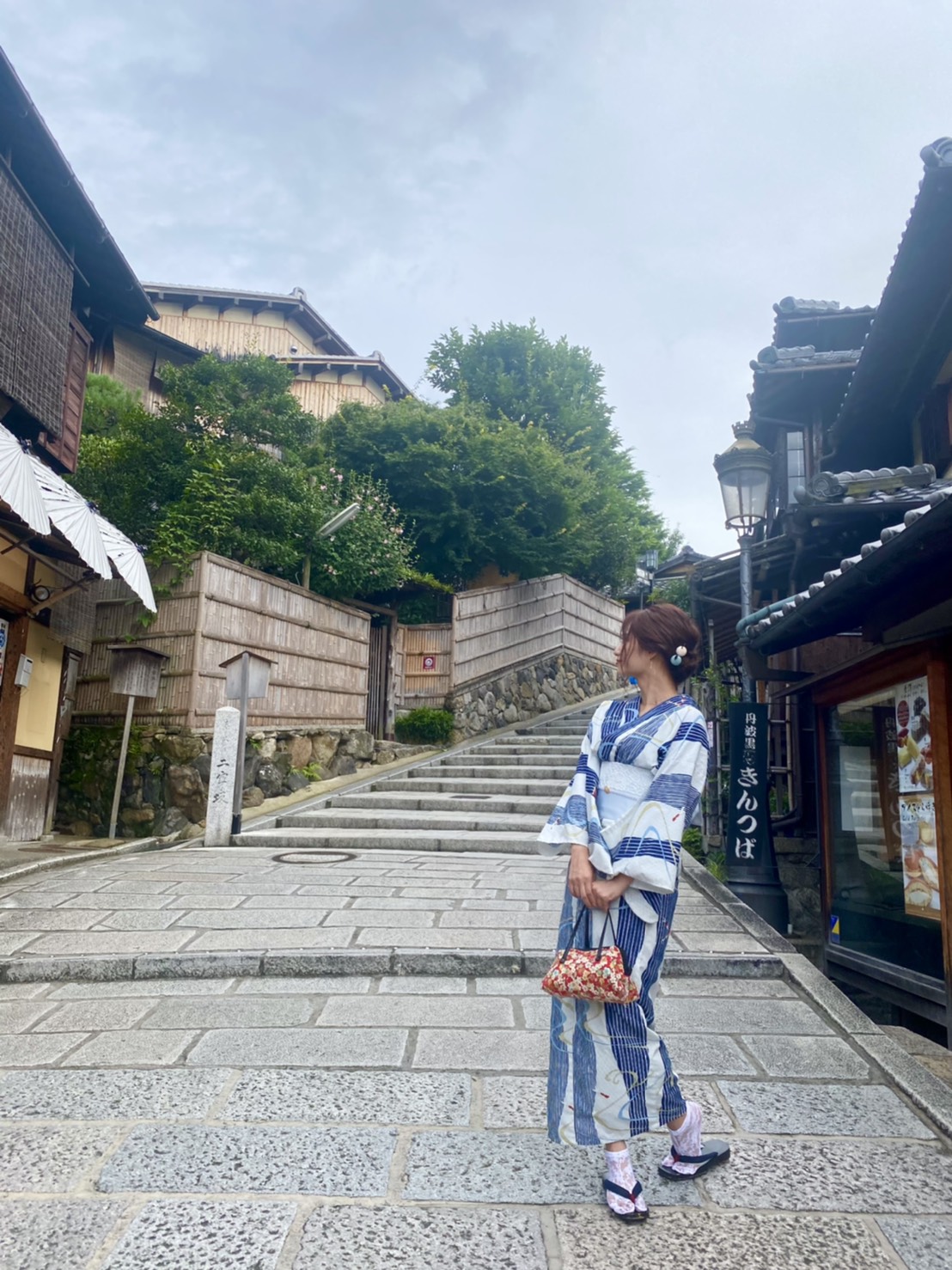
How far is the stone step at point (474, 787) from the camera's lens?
1269 cm

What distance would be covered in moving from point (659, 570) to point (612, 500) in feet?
31.2

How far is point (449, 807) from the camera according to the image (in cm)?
1141

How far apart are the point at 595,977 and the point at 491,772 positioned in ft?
37.5

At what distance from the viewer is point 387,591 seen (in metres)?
17.3

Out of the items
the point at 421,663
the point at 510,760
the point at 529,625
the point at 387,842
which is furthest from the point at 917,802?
the point at 529,625

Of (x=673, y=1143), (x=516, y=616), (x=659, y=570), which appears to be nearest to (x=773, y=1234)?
(x=673, y=1143)

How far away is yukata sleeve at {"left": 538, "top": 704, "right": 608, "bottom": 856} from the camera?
2775mm

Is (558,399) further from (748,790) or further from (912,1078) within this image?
(912,1078)

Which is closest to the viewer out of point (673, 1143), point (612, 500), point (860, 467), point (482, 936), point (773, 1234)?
point (773, 1234)

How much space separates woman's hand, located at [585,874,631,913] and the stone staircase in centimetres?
677

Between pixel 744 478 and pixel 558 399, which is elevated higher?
pixel 558 399

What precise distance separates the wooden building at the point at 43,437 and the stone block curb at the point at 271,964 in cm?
443

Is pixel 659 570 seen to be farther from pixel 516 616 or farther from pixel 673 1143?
pixel 673 1143

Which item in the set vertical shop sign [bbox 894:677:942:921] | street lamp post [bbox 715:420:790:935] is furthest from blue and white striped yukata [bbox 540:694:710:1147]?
street lamp post [bbox 715:420:790:935]
